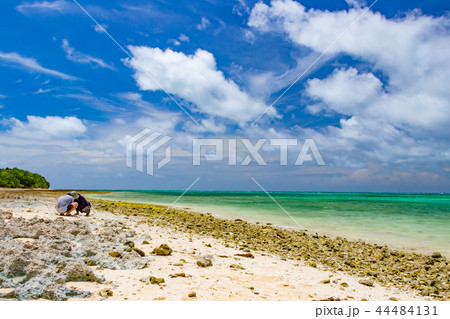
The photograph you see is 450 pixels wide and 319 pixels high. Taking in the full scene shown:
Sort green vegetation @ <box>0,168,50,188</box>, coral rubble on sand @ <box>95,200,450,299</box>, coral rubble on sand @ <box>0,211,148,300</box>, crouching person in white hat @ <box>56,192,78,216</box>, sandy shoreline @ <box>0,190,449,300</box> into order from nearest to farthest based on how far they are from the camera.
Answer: coral rubble on sand @ <box>0,211,148,300</box> → sandy shoreline @ <box>0,190,449,300</box> → coral rubble on sand @ <box>95,200,450,299</box> → crouching person in white hat @ <box>56,192,78,216</box> → green vegetation @ <box>0,168,50,188</box>

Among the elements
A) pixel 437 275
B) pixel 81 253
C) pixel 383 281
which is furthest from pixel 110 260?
pixel 437 275

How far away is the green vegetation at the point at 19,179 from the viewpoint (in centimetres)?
7625

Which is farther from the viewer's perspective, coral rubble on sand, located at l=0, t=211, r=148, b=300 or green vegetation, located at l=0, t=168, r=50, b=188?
green vegetation, located at l=0, t=168, r=50, b=188

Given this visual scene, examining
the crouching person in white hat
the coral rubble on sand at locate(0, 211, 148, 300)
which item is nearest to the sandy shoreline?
the coral rubble on sand at locate(0, 211, 148, 300)

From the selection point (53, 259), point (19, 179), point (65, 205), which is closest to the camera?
point (53, 259)

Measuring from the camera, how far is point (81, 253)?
609 cm

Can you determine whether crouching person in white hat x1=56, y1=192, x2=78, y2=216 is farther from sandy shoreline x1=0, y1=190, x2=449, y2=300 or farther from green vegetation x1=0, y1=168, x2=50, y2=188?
green vegetation x1=0, y1=168, x2=50, y2=188

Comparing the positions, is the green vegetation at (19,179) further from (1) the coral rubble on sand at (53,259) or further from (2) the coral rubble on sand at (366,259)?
(2) the coral rubble on sand at (366,259)

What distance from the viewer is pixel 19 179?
8225cm

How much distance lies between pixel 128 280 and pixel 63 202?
948 cm

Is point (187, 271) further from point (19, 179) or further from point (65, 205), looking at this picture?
point (19, 179)

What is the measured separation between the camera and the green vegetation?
250 ft

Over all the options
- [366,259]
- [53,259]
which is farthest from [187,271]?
[366,259]
